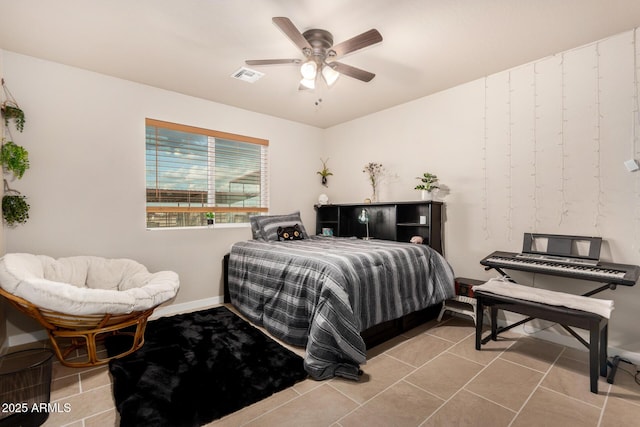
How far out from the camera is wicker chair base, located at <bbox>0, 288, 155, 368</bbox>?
205 centimetres

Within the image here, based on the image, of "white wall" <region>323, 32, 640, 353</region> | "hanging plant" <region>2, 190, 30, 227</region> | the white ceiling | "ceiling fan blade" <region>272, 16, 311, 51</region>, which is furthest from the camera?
"hanging plant" <region>2, 190, 30, 227</region>

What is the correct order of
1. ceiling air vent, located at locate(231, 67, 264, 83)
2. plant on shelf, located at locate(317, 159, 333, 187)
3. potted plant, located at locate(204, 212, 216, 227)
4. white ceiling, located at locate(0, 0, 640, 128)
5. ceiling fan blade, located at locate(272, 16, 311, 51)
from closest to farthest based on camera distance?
ceiling fan blade, located at locate(272, 16, 311, 51) → white ceiling, located at locate(0, 0, 640, 128) → ceiling air vent, located at locate(231, 67, 264, 83) → potted plant, located at locate(204, 212, 216, 227) → plant on shelf, located at locate(317, 159, 333, 187)

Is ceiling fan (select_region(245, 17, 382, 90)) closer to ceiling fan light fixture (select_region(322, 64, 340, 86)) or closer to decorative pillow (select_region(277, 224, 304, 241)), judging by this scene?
ceiling fan light fixture (select_region(322, 64, 340, 86))

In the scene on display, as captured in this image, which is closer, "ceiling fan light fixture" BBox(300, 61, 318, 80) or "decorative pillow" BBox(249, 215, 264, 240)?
"ceiling fan light fixture" BBox(300, 61, 318, 80)

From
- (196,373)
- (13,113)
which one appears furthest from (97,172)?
(196,373)

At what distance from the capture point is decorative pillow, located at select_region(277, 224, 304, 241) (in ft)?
12.7

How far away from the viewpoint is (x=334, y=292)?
2178 millimetres

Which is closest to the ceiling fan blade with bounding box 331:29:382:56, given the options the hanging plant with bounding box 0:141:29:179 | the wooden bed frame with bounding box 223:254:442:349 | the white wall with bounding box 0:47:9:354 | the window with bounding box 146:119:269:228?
the wooden bed frame with bounding box 223:254:442:349

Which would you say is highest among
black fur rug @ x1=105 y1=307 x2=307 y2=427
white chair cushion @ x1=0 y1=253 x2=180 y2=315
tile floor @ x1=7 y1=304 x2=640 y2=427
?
white chair cushion @ x1=0 y1=253 x2=180 y2=315

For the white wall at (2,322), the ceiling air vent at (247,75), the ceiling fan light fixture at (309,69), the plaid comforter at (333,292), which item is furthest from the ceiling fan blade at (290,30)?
the white wall at (2,322)

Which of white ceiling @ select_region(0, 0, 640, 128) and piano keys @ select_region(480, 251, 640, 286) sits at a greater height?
white ceiling @ select_region(0, 0, 640, 128)

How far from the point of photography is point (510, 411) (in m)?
1.77

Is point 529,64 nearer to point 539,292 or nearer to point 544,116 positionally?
point 544,116

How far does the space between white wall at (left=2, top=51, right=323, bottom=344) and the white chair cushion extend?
13.3 inches
